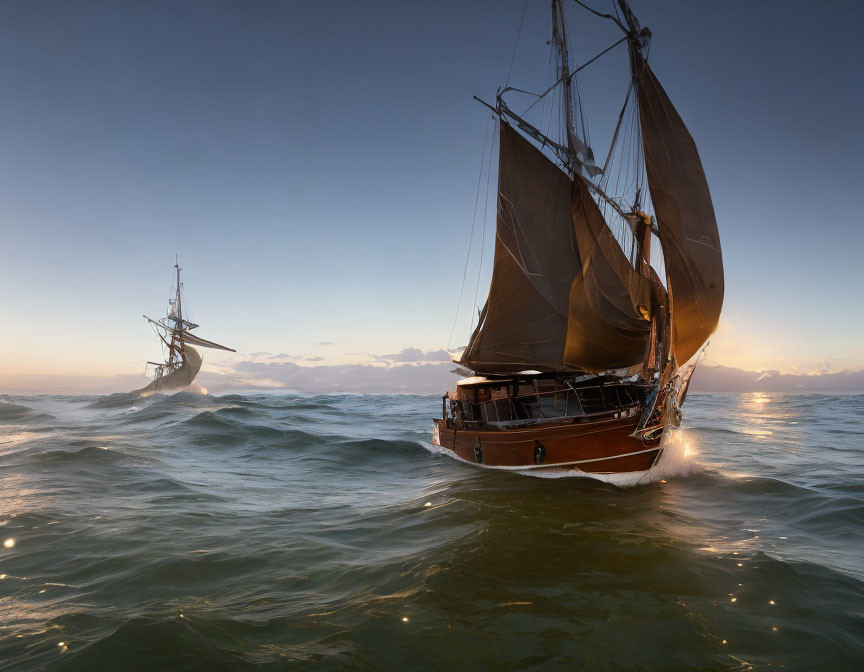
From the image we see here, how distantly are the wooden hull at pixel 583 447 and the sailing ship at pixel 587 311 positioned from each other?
45 millimetres

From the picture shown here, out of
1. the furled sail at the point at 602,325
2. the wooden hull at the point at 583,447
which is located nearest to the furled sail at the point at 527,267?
the furled sail at the point at 602,325

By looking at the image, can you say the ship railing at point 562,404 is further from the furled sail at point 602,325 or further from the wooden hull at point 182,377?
the wooden hull at point 182,377

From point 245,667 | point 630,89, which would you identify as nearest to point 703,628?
point 245,667

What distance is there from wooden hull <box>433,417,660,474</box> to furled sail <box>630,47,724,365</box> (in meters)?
4.92

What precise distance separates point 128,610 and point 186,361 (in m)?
110

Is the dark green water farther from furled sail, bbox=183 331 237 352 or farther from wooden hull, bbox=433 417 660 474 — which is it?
furled sail, bbox=183 331 237 352

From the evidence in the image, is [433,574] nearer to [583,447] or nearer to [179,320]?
[583,447]

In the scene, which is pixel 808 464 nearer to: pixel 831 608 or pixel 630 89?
pixel 831 608

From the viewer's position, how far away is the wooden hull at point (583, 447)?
16125 mm

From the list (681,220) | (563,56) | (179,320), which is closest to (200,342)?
(179,320)

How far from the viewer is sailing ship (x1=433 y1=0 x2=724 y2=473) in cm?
1700

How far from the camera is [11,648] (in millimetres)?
5648

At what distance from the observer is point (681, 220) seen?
19.3m

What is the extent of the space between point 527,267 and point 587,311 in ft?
16.1
